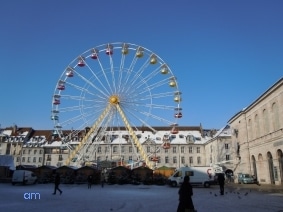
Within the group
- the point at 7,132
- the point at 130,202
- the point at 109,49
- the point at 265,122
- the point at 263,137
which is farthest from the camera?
the point at 7,132

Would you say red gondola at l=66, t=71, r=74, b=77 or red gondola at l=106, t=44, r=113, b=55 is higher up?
A: red gondola at l=106, t=44, r=113, b=55

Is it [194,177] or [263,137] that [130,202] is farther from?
[263,137]

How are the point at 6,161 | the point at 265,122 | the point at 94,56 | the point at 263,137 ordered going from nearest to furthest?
the point at 265,122, the point at 263,137, the point at 94,56, the point at 6,161

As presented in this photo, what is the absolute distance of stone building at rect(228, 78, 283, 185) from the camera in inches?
1423

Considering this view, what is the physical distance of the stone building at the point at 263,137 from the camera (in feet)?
119

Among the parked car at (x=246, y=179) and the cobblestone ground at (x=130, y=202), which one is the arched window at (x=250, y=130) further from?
the cobblestone ground at (x=130, y=202)

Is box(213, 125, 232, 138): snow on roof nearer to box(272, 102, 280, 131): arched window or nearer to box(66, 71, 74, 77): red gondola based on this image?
box(272, 102, 280, 131): arched window

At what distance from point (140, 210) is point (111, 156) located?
7292 centimetres

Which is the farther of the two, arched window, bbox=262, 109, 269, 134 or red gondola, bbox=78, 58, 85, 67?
red gondola, bbox=78, 58, 85, 67

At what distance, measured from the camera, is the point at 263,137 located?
40875 mm

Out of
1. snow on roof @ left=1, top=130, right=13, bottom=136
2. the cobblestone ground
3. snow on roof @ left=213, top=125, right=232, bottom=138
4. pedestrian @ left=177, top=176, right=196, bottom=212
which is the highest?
snow on roof @ left=1, top=130, right=13, bottom=136

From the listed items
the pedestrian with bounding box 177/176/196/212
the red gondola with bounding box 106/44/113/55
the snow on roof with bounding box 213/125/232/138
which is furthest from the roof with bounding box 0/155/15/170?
the pedestrian with bounding box 177/176/196/212

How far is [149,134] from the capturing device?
90.9 meters

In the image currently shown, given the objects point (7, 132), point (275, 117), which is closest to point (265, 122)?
point (275, 117)
